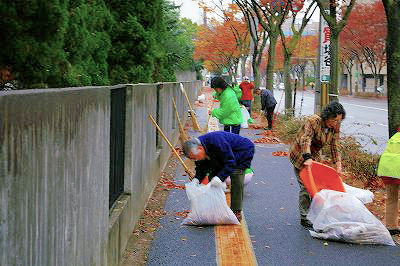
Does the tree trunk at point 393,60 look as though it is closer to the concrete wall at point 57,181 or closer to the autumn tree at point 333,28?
the autumn tree at point 333,28

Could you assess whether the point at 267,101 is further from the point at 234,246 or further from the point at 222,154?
the point at 234,246

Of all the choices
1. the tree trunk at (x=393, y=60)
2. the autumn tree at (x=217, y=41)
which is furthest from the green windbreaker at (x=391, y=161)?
the autumn tree at (x=217, y=41)

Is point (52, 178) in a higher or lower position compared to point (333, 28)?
lower

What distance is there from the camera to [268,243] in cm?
653

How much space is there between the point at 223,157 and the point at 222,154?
4 cm

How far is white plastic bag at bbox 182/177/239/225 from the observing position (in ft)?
22.1

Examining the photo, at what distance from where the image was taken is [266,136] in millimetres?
18594

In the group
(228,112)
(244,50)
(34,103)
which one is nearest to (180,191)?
(228,112)

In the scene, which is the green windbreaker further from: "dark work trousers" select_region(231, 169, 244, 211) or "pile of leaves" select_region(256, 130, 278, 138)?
"pile of leaves" select_region(256, 130, 278, 138)

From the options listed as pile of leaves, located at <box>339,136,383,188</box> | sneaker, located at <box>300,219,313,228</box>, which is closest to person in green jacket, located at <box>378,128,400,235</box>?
sneaker, located at <box>300,219,313,228</box>

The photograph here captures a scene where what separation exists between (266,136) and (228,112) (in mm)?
7779

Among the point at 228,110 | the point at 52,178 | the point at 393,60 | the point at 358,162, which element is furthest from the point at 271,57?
the point at 52,178

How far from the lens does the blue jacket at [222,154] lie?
665cm

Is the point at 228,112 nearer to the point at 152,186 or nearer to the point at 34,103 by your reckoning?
the point at 152,186
